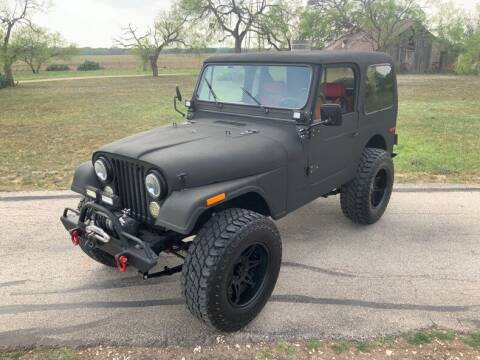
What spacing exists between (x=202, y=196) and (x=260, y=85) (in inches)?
63.9

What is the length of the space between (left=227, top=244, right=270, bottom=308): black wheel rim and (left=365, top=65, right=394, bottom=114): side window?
229cm

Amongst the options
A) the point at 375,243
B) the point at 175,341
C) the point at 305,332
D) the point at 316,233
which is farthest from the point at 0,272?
the point at 375,243

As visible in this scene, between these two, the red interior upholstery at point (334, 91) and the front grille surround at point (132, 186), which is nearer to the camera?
the front grille surround at point (132, 186)

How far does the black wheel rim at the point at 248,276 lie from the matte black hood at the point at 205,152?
60 cm

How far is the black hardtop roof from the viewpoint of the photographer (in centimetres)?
384

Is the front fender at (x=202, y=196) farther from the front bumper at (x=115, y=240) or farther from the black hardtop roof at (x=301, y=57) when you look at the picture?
the black hardtop roof at (x=301, y=57)

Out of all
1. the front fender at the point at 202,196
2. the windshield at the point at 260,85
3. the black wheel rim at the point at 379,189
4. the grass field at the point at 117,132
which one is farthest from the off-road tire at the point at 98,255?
the black wheel rim at the point at 379,189

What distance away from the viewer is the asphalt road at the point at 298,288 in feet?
10.3

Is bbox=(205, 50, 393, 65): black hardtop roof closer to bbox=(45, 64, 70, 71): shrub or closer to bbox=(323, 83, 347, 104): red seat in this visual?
bbox=(323, 83, 347, 104): red seat

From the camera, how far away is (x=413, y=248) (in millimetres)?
4348

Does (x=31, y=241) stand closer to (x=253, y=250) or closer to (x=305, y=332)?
(x=253, y=250)

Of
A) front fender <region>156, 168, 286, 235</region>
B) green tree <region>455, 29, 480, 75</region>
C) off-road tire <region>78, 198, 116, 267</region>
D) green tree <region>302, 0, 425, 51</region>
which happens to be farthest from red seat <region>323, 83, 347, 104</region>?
green tree <region>455, 29, 480, 75</region>

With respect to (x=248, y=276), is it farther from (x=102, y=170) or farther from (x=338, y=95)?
(x=338, y=95)

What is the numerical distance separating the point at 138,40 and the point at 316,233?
41.2 meters
